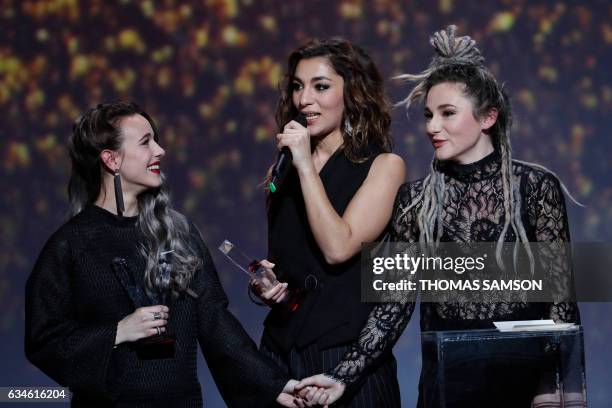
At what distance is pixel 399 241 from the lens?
2.43 metres

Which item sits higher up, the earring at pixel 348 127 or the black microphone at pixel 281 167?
the earring at pixel 348 127

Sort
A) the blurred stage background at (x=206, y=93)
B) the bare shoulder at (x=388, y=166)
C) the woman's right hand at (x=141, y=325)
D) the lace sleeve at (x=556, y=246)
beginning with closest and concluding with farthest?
the lace sleeve at (x=556, y=246) → the woman's right hand at (x=141, y=325) → the bare shoulder at (x=388, y=166) → the blurred stage background at (x=206, y=93)

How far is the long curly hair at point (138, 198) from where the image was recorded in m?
2.50

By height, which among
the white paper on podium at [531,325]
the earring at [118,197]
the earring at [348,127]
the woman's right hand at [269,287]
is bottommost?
the white paper on podium at [531,325]

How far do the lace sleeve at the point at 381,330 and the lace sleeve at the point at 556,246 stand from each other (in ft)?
1.16

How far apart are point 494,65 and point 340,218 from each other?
1781 mm

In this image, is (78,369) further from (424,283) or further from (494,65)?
(494,65)

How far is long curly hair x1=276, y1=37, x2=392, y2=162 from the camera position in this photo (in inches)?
99.2

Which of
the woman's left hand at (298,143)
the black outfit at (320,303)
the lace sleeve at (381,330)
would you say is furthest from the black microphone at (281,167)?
the lace sleeve at (381,330)

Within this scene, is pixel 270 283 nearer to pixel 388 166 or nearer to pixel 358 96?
pixel 388 166

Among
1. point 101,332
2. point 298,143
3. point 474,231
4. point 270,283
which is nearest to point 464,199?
point 474,231

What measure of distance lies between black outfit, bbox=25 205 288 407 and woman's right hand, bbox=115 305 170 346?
1.0 inches

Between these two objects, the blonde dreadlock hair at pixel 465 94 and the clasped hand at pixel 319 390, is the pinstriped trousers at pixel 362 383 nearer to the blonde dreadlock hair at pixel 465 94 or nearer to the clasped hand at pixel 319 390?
the clasped hand at pixel 319 390

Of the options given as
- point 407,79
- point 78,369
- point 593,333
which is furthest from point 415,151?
point 78,369
